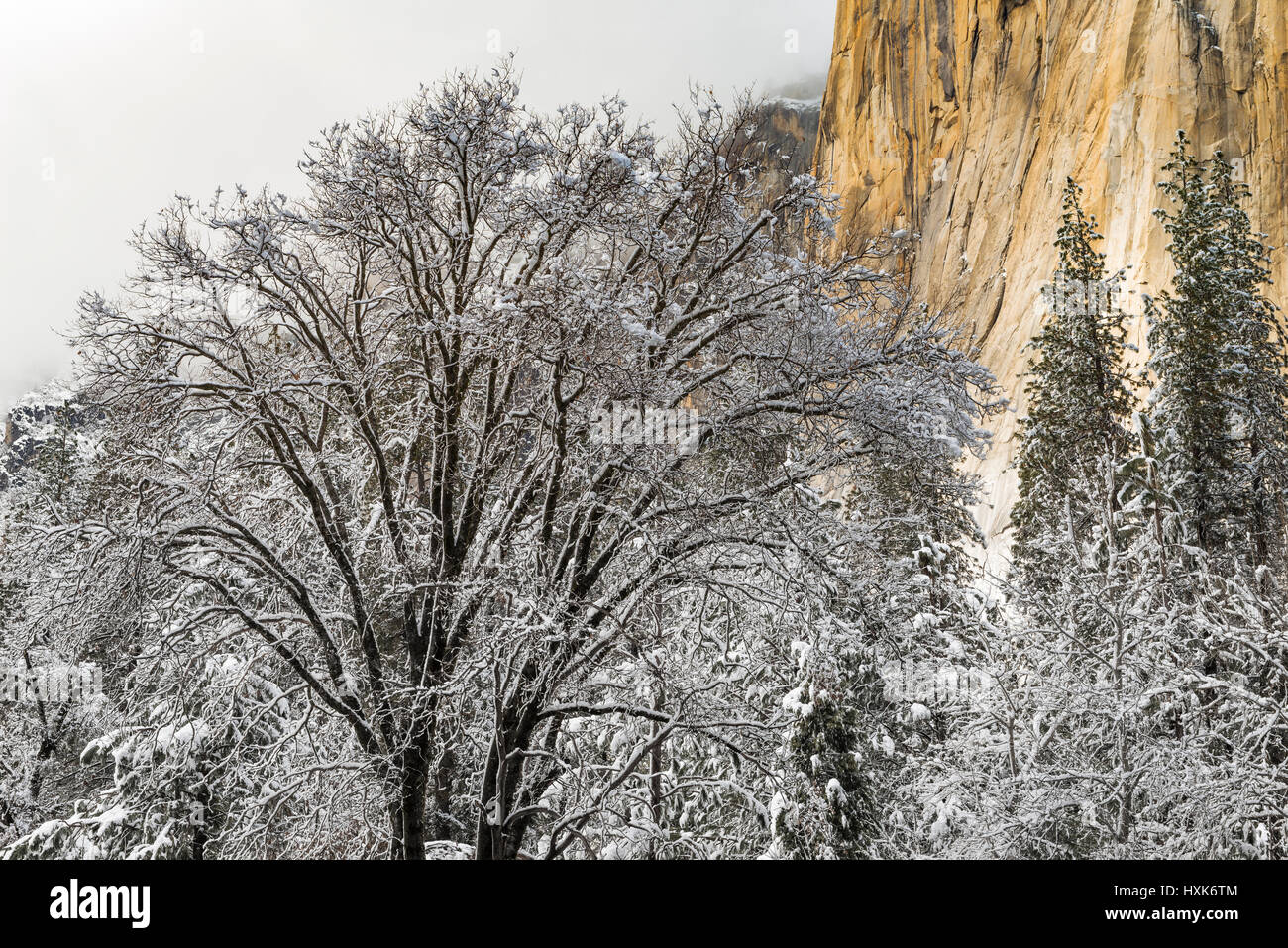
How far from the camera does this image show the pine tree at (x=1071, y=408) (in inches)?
819

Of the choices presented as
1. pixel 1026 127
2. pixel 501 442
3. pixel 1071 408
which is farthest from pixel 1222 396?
pixel 1026 127

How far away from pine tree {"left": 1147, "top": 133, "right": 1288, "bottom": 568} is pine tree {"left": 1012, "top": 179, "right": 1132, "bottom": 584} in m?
1.42

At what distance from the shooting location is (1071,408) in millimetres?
21547

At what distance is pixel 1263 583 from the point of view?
16016 millimetres

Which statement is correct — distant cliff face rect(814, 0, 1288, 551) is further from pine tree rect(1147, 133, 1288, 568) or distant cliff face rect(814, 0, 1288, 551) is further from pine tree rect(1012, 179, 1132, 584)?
pine tree rect(1147, 133, 1288, 568)

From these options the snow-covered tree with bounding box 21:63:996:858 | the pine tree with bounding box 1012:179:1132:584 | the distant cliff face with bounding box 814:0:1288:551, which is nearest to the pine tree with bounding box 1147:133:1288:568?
the pine tree with bounding box 1012:179:1132:584

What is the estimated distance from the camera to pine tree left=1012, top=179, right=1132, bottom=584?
68.3ft

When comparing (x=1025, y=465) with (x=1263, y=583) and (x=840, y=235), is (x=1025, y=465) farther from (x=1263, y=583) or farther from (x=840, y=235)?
(x=840, y=235)

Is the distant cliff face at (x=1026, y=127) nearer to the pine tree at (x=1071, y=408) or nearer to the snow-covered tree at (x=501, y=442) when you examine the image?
the pine tree at (x=1071, y=408)

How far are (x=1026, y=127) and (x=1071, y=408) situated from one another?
24.6m

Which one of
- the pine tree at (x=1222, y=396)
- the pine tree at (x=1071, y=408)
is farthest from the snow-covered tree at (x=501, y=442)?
the pine tree at (x=1071, y=408)

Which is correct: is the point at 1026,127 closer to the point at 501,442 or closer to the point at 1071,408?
the point at 1071,408

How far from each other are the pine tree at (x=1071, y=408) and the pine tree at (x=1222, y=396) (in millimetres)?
1418
